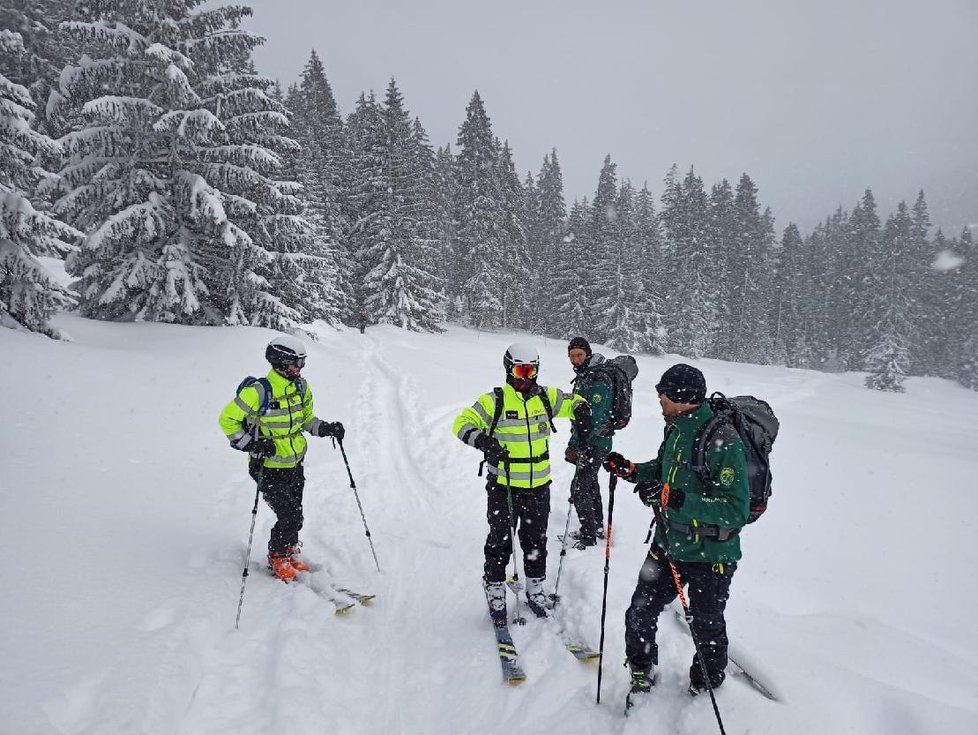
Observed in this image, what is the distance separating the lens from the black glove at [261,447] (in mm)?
5184

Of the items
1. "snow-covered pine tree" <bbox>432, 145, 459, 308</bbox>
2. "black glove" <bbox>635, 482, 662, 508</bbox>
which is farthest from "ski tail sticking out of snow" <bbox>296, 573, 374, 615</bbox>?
"snow-covered pine tree" <bbox>432, 145, 459, 308</bbox>

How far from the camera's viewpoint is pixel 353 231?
121ft

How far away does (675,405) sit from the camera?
359 cm

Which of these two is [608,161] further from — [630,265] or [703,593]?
[703,593]

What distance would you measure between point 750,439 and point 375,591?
170 inches

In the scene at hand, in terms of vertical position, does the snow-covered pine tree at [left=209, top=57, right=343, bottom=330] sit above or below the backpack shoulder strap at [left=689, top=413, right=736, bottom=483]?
above

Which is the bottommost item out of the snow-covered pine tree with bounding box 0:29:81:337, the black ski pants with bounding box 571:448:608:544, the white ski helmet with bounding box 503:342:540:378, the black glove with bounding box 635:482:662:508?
the black ski pants with bounding box 571:448:608:544

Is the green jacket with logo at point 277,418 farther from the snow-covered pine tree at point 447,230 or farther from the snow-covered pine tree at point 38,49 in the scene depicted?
the snow-covered pine tree at point 447,230

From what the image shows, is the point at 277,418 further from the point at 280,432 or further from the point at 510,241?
the point at 510,241

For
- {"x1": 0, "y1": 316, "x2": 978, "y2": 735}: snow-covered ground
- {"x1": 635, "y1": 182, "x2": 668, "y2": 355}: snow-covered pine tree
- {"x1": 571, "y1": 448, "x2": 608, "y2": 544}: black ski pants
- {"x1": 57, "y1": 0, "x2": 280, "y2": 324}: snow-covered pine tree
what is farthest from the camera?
{"x1": 635, "y1": 182, "x2": 668, "y2": 355}: snow-covered pine tree

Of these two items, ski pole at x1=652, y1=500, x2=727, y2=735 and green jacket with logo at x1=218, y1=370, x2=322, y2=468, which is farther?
green jacket with logo at x1=218, y1=370, x2=322, y2=468

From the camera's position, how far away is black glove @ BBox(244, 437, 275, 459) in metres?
5.18

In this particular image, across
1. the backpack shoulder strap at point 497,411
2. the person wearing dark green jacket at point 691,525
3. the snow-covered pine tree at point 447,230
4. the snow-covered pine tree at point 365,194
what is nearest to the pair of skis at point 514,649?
the person wearing dark green jacket at point 691,525

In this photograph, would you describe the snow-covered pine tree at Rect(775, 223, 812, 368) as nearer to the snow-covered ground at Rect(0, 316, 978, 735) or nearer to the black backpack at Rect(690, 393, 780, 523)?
the snow-covered ground at Rect(0, 316, 978, 735)
